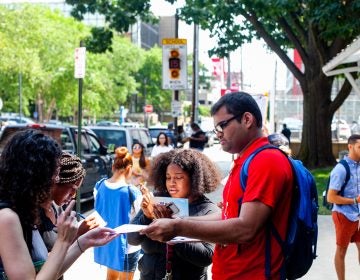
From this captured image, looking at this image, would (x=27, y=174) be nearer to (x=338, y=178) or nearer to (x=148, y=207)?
(x=148, y=207)

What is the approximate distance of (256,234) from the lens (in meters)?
3.06

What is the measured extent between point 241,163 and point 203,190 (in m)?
1.34

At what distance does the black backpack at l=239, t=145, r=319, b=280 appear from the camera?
3127mm

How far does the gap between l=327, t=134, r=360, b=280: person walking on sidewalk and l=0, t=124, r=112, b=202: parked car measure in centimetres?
686

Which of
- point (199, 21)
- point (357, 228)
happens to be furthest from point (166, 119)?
point (357, 228)

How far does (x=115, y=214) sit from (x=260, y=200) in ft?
→ 11.0

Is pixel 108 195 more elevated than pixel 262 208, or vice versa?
pixel 262 208

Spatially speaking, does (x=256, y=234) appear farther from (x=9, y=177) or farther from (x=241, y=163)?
(x=9, y=177)

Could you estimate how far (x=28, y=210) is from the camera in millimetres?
2848

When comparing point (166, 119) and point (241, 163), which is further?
point (166, 119)

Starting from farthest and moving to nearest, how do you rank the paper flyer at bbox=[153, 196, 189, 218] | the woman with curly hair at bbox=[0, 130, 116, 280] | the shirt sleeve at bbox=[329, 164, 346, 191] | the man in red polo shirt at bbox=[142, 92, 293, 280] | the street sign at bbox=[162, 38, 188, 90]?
the street sign at bbox=[162, 38, 188, 90], the shirt sleeve at bbox=[329, 164, 346, 191], the paper flyer at bbox=[153, 196, 189, 218], the man in red polo shirt at bbox=[142, 92, 293, 280], the woman with curly hair at bbox=[0, 130, 116, 280]

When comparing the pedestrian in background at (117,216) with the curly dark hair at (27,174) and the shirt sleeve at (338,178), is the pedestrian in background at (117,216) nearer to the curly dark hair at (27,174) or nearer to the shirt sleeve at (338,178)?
the shirt sleeve at (338,178)

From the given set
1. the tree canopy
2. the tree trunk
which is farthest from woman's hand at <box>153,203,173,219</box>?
the tree canopy

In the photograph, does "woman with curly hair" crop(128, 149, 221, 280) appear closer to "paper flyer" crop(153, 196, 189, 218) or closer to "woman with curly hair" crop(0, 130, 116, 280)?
Answer: "paper flyer" crop(153, 196, 189, 218)
